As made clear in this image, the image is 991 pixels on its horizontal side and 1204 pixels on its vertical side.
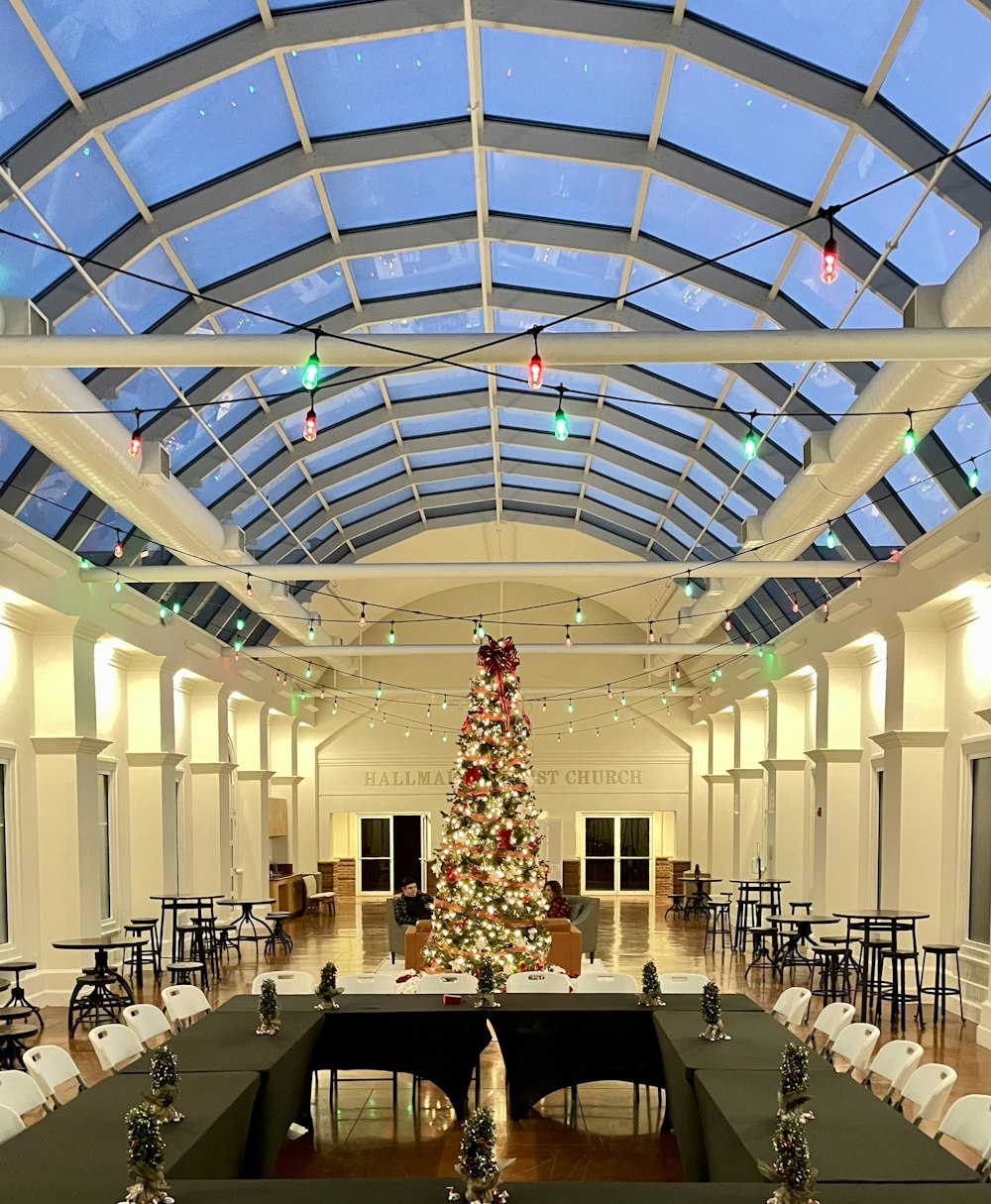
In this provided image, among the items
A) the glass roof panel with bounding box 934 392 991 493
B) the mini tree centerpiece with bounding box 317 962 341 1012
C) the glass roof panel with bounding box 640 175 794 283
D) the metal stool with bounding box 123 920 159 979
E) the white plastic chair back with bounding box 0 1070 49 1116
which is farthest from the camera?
the metal stool with bounding box 123 920 159 979

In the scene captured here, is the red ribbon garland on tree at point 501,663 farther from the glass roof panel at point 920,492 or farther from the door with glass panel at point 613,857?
the door with glass panel at point 613,857

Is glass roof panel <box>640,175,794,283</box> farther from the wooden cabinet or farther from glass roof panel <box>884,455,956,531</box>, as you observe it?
the wooden cabinet

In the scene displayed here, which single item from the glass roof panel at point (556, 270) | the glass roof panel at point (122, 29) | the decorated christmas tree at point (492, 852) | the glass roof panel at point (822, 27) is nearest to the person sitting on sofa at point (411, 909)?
the decorated christmas tree at point (492, 852)

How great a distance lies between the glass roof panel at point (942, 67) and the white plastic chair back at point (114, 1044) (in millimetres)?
6516

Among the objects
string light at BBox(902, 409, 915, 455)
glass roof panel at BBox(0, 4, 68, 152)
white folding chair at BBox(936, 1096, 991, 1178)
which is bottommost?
white folding chair at BBox(936, 1096, 991, 1178)

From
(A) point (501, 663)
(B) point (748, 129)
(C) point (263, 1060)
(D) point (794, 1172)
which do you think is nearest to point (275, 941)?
(A) point (501, 663)

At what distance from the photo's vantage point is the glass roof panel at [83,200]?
759 cm

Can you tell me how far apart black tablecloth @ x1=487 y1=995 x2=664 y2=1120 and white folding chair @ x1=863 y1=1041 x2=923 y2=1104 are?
68.2 inches

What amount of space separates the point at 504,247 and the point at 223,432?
12.0 ft

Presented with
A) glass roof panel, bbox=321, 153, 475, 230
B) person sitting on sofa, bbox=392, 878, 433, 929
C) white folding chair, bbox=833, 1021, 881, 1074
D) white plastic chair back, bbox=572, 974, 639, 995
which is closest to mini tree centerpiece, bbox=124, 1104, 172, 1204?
white folding chair, bbox=833, 1021, 881, 1074

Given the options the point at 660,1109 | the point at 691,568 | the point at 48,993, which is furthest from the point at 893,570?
the point at 48,993

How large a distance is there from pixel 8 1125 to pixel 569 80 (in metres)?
6.56

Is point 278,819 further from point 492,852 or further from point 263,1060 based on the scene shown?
point 263,1060

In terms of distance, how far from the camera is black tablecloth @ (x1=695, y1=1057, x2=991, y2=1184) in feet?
14.8
